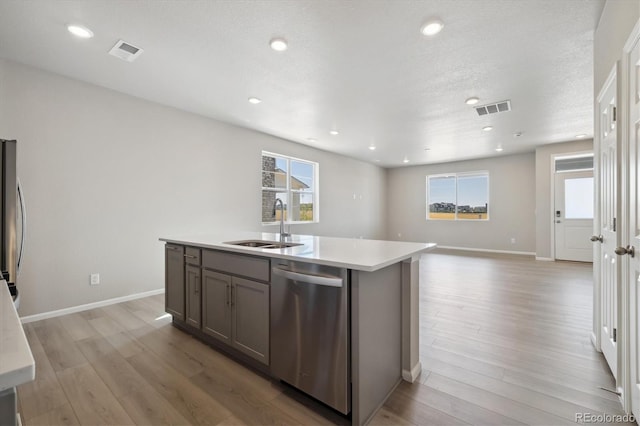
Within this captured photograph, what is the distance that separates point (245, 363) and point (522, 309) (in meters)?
3.12

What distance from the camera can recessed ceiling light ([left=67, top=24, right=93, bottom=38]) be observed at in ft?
7.43

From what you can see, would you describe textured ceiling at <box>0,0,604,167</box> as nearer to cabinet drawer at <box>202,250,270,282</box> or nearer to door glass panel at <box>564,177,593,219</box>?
cabinet drawer at <box>202,250,270,282</box>

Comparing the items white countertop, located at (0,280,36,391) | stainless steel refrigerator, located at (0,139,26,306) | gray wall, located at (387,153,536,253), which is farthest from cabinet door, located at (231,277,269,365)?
gray wall, located at (387,153,536,253)

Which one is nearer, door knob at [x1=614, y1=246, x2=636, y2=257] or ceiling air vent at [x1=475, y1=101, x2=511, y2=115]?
door knob at [x1=614, y1=246, x2=636, y2=257]

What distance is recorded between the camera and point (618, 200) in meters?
1.71

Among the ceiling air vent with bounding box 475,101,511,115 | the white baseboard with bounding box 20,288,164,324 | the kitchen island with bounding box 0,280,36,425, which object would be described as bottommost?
the white baseboard with bounding box 20,288,164,324

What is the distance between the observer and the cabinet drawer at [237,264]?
6.50ft

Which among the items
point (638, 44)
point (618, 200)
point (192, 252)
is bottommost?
point (192, 252)

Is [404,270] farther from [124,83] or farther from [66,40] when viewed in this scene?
[124,83]

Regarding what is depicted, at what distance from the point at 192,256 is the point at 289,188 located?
3.67m

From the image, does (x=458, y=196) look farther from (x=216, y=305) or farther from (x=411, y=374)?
(x=216, y=305)

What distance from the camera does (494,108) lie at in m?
4.00

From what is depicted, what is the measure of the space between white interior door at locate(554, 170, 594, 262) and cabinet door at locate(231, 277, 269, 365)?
23.6 feet

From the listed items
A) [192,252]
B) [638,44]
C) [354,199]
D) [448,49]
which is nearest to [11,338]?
[192,252]
